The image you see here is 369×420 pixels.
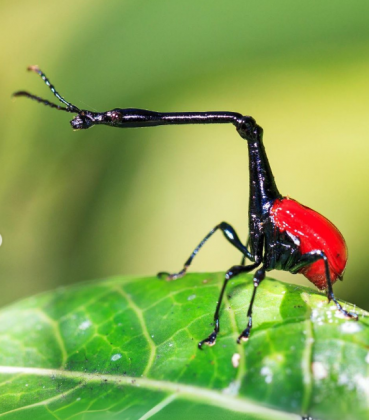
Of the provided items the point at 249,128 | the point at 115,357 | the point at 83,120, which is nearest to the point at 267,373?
the point at 115,357

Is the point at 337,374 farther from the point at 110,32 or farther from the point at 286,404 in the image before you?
the point at 110,32

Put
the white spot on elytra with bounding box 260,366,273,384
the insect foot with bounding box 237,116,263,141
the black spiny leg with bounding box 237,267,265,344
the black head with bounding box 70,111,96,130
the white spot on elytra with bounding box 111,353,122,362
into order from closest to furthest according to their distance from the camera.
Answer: the white spot on elytra with bounding box 260,366,273,384, the black spiny leg with bounding box 237,267,265,344, the white spot on elytra with bounding box 111,353,122,362, the insect foot with bounding box 237,116,263,141, the black head with bounding box 70,111,96,130

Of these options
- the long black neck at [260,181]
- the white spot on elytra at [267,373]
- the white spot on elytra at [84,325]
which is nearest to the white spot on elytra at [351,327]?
the white spot on elytra at [267,373]

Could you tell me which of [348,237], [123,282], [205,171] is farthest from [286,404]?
[205,171]

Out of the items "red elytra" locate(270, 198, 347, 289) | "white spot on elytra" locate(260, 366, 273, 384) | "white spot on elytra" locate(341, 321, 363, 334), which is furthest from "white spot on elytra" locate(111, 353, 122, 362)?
"red elytra" locate(270, 198, 347, 289)

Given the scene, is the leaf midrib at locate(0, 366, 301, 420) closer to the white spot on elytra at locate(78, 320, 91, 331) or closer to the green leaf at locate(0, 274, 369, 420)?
the green leaf at locate(0, 274, 369, 420)

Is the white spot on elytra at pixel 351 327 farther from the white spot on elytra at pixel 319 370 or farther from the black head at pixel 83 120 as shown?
the black head at pixel 83 120
